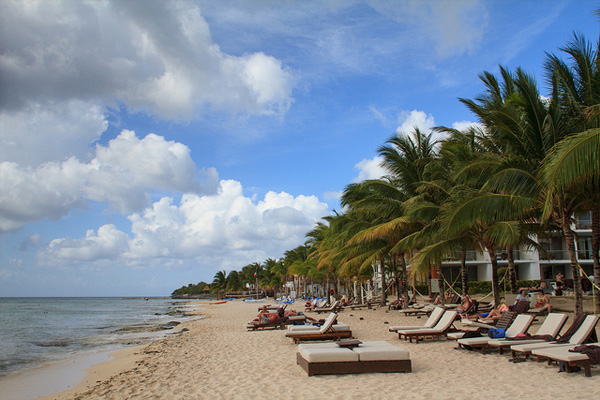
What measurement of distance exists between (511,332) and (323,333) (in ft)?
14.8

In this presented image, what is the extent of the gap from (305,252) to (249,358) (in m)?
46.2

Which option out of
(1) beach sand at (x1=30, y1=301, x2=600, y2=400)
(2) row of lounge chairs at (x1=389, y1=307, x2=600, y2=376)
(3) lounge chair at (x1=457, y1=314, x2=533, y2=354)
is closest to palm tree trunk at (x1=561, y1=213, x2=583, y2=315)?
(2) row of lounge chairs at (x1=389, y1=307, x2=600, y2=376)

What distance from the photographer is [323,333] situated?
38.2ft

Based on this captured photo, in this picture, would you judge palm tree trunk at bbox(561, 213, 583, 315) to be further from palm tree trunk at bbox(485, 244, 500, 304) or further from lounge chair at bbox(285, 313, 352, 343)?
lounge chair at bbox(285, 313, 352, 343)

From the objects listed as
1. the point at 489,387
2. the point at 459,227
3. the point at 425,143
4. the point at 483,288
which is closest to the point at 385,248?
the point at 425,143

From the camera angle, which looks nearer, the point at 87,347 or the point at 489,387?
the point at 489,387

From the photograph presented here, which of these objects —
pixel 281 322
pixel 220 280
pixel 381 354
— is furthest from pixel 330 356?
pixel 220 280

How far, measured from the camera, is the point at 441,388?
6.62 meters

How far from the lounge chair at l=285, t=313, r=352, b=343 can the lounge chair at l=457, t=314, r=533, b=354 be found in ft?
10.7

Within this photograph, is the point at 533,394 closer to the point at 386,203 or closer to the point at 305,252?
the point at 386,203

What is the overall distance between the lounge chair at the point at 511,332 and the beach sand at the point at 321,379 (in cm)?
20

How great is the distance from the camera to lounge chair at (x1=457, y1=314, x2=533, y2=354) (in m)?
9.16

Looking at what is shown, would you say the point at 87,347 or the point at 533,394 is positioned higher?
the point at 533,394

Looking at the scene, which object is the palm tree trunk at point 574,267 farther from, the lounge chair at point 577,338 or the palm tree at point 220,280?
the palm tree at point 220,280
